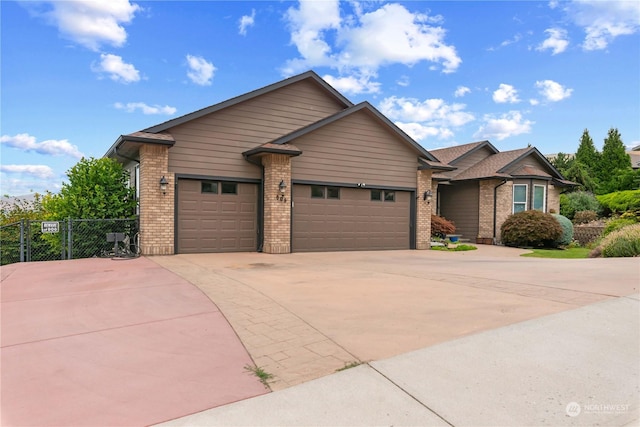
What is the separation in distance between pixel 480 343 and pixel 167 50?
1522 cm

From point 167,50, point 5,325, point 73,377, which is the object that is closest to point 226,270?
point 5,325

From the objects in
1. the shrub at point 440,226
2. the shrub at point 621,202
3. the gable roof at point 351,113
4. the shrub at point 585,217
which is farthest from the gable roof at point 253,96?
the shrub at point 621,202

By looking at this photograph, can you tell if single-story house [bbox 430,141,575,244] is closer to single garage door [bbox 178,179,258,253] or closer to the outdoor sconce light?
single garage door [bbox 178,179,258,253]

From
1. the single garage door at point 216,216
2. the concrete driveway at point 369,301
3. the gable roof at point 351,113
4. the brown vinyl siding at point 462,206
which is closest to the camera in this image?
the concrete driveway at point 369,301

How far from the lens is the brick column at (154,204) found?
11570mm

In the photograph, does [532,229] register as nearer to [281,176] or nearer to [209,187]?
[281,176]

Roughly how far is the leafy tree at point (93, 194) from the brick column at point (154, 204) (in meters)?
1.22

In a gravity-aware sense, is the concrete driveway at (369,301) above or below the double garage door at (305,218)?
below

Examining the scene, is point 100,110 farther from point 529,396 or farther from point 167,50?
point 529,396

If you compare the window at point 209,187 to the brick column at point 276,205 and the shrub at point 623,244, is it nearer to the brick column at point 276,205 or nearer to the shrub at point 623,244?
the brick column at point 276,205

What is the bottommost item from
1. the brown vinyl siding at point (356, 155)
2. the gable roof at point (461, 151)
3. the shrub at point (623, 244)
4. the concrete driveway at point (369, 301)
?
the concrete driveway at point (369, 301)

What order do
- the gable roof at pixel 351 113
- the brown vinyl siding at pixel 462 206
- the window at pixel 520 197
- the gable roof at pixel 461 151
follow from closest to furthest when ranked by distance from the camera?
the gable roof at pixel 351 113 → the window at pixel 520 197 → the brown vinyl siding at pixel 462 206 → the gable roof at pixel 461 151

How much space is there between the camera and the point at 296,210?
44.7 feet

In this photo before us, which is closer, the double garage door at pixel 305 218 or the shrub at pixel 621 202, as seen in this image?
the double garage door at pixel 305 218
